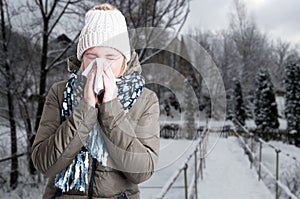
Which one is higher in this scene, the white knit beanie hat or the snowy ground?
the white knit beanie hat

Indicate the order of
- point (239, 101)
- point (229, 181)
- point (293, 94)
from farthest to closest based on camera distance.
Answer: point (239, 101) < point (293, 94) < point (229, 181)

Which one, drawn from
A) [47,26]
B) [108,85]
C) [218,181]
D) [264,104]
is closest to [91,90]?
[108,85]

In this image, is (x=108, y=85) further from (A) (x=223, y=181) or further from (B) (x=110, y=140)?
(A) (x=223, y=181)

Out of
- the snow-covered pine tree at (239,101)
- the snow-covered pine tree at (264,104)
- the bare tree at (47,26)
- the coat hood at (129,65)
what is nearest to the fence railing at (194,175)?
the coat hood at (129,65)

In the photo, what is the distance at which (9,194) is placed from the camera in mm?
3881

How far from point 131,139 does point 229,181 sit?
102 inches

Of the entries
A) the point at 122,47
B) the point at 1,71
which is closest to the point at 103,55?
the point at 122,47

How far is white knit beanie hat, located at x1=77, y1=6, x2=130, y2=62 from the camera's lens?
548 millimetres

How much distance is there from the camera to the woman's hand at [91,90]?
0.50 m

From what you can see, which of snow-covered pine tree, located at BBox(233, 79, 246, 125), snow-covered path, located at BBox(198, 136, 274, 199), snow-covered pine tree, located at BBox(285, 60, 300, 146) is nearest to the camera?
snow-covered path, located at BBox(198, 136, 274, 199)

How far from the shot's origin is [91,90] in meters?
0.50

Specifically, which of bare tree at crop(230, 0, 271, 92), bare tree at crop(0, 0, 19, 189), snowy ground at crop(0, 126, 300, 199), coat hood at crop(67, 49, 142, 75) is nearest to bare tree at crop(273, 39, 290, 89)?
bare tree at crop(230, 0, 271, 92)

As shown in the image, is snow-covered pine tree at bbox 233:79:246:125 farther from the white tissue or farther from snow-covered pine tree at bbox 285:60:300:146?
the white tissue

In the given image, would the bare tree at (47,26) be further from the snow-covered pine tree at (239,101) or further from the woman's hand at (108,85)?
the snow-covered pine tree at (239,101)
